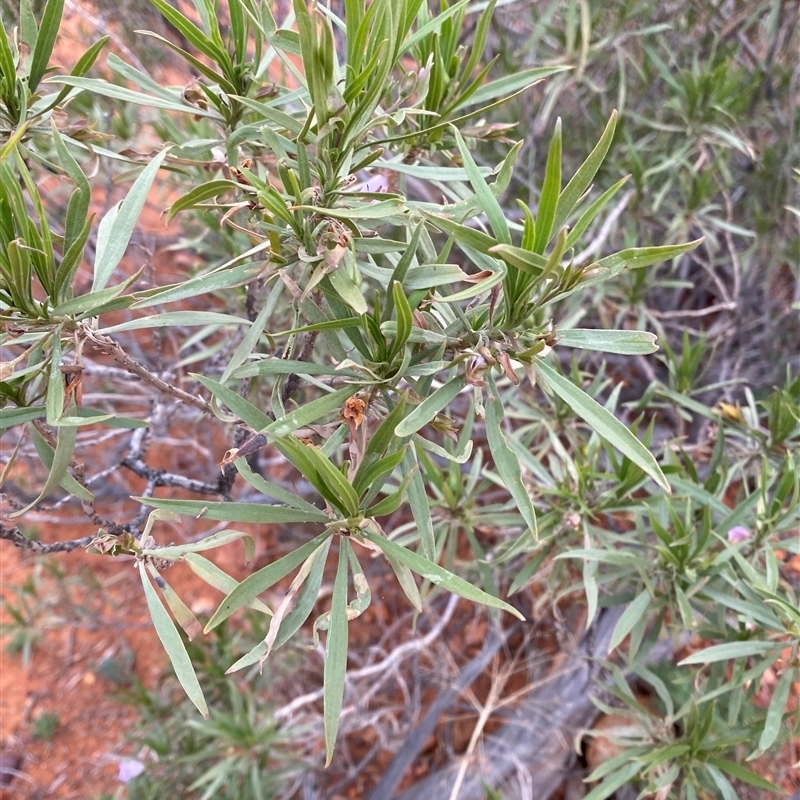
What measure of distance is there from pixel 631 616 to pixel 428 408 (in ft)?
1.93

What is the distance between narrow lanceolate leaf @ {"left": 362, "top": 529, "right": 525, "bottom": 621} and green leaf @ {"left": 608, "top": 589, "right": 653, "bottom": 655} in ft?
1.43

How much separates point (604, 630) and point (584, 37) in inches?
53.8

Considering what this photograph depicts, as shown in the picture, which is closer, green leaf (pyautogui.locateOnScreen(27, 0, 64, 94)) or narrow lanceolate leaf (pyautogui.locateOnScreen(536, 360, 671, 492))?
narrow lanceolate leaf (pyautogui.locateOnScreen(536, 360, 671, 492))

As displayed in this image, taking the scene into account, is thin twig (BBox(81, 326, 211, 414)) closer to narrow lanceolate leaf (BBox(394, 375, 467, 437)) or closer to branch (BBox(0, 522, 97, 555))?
branch (BBox(0, 522, 97, 555))

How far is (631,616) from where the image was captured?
88 centimetres

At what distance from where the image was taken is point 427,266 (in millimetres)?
546

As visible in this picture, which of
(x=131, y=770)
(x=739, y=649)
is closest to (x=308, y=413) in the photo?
(x=739, y=649)

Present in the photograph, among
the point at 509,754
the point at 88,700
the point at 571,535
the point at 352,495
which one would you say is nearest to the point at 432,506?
the point at 571,535

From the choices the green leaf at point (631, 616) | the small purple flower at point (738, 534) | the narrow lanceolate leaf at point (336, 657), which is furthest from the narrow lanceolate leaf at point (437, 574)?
the small purple flower at point (738, 534)

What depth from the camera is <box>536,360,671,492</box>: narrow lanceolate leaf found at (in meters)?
0.50

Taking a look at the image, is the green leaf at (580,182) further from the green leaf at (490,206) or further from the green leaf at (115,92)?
the green leaf at (115,92)

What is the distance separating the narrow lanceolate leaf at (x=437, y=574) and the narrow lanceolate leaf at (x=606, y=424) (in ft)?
0.54

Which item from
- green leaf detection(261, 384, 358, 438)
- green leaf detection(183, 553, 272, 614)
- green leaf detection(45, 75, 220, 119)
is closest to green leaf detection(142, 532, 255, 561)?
green leaf detection(183, 553, 272, 614)

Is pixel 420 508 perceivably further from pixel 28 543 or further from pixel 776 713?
pixel 776 713
